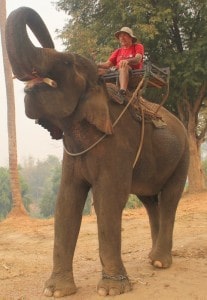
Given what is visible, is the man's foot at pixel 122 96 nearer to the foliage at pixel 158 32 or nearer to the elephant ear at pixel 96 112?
the elephant ear at pixel 96 112

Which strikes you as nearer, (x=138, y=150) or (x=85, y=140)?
(x=85, y=140)

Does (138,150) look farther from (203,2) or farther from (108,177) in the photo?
(203,2)

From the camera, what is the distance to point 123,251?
22.5 feet

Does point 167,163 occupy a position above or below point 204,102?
below

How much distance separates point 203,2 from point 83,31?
4.22m

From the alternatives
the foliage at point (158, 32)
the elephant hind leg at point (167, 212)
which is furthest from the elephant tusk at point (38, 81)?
the foliage at point (158, 32)

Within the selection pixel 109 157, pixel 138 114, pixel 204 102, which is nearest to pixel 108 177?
pixel 109 157

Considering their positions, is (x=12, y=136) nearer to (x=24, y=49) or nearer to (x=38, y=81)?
(x=38, y=81)

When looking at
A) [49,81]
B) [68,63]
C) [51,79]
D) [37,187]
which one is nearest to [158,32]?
[68,63]

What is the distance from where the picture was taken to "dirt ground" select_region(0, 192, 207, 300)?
4.40m

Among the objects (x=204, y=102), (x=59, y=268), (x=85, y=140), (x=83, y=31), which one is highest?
(x=83, y=31)

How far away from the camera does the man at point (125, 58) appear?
4.73 meters

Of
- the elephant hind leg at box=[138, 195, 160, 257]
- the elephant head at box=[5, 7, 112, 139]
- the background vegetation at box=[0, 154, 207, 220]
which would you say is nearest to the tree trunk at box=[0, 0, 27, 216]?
the elephant hind leg at box=[138, 195, 160, 257]

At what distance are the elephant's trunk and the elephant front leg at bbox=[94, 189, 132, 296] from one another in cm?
142
